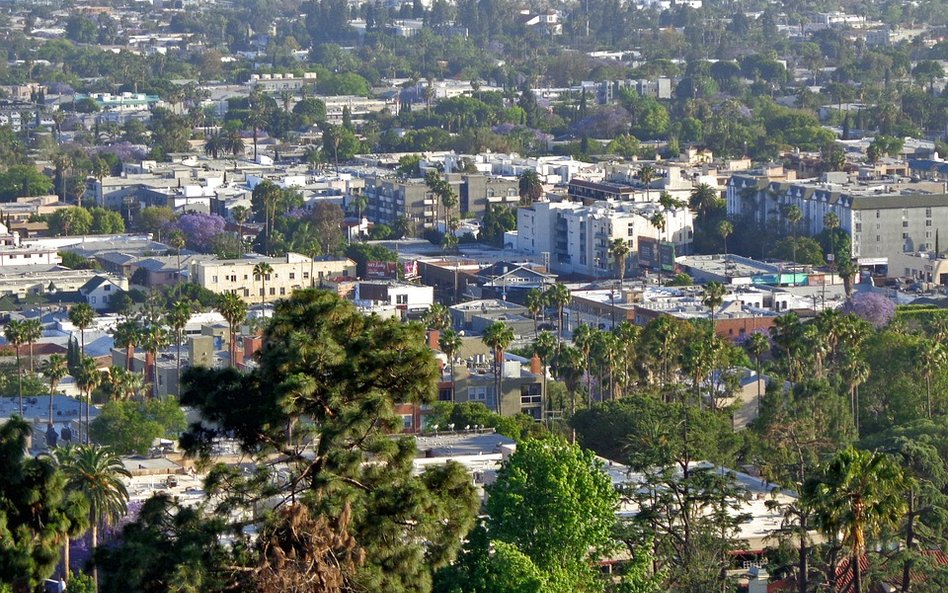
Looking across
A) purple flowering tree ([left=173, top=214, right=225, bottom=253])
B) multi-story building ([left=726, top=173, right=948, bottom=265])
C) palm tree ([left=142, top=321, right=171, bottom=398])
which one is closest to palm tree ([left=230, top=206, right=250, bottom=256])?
purple flowering tree ([left=173, top=214, right=225, bottom=253])

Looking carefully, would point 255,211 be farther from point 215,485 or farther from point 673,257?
point 215,485

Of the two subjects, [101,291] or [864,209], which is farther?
[864,209]

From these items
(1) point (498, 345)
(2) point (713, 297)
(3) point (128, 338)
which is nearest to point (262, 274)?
(3) point (128, 338)

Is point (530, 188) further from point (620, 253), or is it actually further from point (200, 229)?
point (620, 253)

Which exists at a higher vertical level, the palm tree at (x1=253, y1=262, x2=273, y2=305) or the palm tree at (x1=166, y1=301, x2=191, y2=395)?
the palm tree at (x1=166, y1=301, x2=191, y2=395)

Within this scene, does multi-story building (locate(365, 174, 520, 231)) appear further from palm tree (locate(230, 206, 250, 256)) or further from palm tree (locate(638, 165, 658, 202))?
palm tree (locate(230, 206, 250, 256))

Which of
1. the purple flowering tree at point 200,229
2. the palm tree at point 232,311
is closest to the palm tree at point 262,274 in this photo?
the purple flowering tree at point 200,229
